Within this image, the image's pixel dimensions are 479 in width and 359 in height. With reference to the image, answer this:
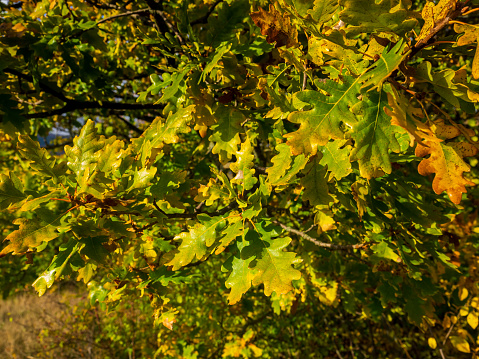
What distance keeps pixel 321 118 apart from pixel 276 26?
0.56 metres

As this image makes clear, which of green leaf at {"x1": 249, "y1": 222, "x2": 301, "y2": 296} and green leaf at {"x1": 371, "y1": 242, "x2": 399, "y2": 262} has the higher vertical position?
green leaf at {"x1": 249, "y1": 222, "x2": 301, "y2": 296}

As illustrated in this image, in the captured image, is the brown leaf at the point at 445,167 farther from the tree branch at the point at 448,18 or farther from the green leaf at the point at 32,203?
the green leaf at the point at 32,203

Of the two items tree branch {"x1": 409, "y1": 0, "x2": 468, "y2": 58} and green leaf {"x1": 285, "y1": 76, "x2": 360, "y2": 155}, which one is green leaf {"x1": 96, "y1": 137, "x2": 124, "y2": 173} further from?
tree branch {"x1": 409, "y1": 0, "x2": 468, "y2": 58}

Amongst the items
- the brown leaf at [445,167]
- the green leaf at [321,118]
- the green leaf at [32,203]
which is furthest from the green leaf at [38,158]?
the brown leaf at [445,167]

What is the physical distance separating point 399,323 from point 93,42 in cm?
737

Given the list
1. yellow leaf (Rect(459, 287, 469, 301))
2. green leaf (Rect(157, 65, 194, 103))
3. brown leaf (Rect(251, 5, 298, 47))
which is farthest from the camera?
yellow leaf (Rect(459, 287, 469, 301))

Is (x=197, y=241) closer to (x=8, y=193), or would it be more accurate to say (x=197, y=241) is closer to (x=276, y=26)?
(x=8, y=193)

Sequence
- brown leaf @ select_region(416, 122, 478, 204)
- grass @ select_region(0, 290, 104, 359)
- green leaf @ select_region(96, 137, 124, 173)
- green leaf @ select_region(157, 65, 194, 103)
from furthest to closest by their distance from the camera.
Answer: grass @ select_region(0, 290, 104, 359) → green leaf @ select_region(157, 65, 194, 103) → green leaf @ select_region(96, 137, 124, 173) → brown leaf @ select_region(416, 122, 478, 204)

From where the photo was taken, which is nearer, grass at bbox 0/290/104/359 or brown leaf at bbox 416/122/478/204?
brown leaf at bbox 416/122/478/204

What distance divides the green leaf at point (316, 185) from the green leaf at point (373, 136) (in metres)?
0.34

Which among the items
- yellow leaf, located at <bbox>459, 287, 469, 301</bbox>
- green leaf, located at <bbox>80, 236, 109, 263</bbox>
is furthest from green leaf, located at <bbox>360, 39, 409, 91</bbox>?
yellow leaf, located at <bbox>459, 287, 469, 301</bbox>

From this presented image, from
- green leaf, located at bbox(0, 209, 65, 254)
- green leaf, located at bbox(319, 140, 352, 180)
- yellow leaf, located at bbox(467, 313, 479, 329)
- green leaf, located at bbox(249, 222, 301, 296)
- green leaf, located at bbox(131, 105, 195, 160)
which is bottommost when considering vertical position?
yellow leaf, located at bbox(467, 313, 479, 329)

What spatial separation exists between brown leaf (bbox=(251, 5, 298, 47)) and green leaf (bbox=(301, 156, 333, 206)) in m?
0.57

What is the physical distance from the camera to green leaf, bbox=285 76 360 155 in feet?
3.42
